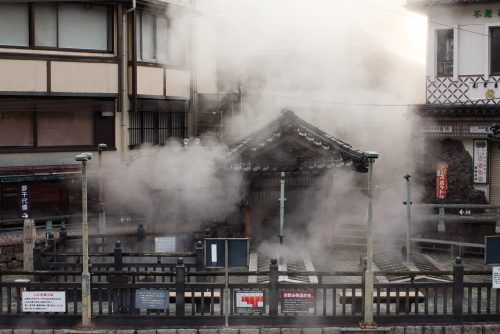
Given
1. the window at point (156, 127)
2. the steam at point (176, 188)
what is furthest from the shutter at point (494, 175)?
the window at point (156, 127)

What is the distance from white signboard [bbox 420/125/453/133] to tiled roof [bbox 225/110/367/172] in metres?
5.14

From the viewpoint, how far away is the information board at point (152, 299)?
44.4 feet

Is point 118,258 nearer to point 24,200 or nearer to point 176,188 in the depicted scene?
point 176,188

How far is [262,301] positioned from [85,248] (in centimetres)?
340

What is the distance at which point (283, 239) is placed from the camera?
1897 cm

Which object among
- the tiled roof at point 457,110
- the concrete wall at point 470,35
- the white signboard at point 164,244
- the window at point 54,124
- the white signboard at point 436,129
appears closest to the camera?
the white signboard at point 164,244

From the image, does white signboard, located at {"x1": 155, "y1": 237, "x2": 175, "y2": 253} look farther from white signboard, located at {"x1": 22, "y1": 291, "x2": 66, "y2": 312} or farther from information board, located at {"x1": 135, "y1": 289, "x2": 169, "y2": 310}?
white signboard, located at {"x1": 22, "y1": 291, "x2": 66, "y2": 312}

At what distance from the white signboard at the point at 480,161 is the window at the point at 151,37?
1046cm

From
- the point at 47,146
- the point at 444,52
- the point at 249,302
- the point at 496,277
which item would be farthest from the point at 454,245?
the point at 47,146

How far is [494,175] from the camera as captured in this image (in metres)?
23.2

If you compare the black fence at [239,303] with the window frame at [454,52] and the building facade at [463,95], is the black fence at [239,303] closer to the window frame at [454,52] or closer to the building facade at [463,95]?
the building facade at [463,95]

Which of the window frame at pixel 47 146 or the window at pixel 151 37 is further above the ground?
the window at pixel 151 37

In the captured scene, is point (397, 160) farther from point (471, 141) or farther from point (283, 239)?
point (283, 239)

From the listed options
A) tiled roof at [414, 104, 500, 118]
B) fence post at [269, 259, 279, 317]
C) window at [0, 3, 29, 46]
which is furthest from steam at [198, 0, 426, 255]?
fence post at [269, 259, 279, 317]
